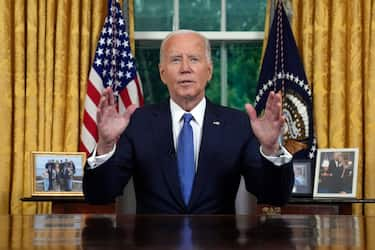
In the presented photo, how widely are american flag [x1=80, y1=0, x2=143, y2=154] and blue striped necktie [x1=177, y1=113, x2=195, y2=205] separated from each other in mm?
1912

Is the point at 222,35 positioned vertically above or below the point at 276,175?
above

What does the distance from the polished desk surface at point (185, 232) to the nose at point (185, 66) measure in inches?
32.9

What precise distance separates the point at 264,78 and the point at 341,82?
509 mm

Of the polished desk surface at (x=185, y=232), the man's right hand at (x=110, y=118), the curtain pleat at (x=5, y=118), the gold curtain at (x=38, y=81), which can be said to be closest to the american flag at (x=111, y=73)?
the gold curtain at (x=38, y=81)

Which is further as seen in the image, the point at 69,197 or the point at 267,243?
the point at 69,197

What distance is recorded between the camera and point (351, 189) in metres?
4.14

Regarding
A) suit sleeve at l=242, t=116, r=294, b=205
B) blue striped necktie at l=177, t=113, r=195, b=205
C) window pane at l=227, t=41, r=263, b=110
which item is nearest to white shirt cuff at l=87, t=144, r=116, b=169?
blue striped necktie at l=177, t=113, r=195, b=205

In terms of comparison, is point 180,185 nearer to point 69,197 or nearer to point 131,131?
point 131,131

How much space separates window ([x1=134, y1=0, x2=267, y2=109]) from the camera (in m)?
4.93

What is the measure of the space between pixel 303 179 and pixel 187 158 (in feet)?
6.12

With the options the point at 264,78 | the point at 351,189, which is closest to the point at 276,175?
the point at 351,189

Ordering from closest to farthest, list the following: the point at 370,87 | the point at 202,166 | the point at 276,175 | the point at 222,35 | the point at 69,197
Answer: the point at 276,175, the point at 202,166, the point at 69,197, the point at 370,87, the point at 222,35

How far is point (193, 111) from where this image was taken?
270 cm

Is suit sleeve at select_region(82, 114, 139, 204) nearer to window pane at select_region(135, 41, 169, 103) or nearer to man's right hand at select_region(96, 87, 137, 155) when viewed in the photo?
man's right hand at select_region(96, 87, 137, 155)
